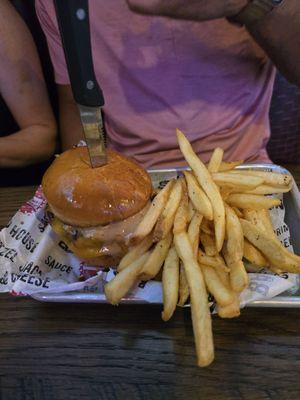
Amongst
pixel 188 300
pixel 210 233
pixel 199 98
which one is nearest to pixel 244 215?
pixel 210 233

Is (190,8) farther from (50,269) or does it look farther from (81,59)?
(50,269)

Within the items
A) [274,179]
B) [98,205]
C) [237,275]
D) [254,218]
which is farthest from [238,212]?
[98,205]

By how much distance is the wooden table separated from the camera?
99 centimetres

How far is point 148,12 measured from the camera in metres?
1.19

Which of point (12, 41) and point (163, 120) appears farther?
point (12, 41)

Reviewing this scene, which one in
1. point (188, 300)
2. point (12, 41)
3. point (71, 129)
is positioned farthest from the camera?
point (71, 129)

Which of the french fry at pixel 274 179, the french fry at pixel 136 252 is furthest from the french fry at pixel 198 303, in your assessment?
the french fry at pixel 274 179

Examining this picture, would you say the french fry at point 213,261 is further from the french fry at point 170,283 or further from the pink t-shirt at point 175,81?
the pink t-shirt at point 175,81

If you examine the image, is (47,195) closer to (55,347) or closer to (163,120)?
(55,347)

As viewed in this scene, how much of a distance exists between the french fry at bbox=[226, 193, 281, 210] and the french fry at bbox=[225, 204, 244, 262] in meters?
0.08

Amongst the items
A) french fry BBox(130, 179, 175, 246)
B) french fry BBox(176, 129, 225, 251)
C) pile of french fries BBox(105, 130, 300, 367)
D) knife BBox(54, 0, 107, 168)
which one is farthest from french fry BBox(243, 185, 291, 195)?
knife BBox(54, 0, 107, 168)

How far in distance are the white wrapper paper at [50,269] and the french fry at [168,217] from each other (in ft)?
0.45

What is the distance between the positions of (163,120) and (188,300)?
94 centimetres

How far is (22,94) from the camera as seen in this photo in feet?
6.67
